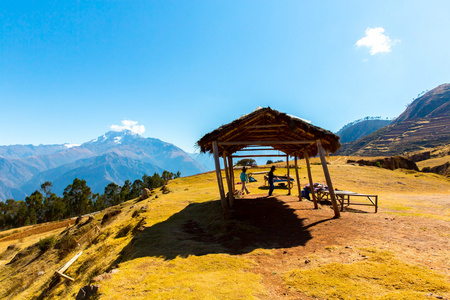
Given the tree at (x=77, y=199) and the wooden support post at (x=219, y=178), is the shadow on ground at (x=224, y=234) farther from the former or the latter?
the tree at (x=77, y=199)

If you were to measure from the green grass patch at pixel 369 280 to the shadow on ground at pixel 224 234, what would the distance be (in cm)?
241

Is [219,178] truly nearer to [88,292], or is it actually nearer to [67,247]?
[88,292]

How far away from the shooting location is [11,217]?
61594 mm

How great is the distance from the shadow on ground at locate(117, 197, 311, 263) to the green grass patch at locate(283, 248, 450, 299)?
2.41 meters

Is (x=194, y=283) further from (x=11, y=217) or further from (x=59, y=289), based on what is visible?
(x=11, y=217)

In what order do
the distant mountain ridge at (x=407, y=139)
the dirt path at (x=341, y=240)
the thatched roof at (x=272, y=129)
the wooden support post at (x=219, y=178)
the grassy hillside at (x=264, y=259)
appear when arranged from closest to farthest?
the grassy hillside at (x=264, y=259) → the dirt path at (x=341, y=240) → the wooden support post at (x=219, y=178) → the thatched roof at (x=272, y=129) → the distant mountain ridge at (x=407, y=139)

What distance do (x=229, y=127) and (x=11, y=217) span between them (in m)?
81.1

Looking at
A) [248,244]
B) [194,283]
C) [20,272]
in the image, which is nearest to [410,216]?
[248,244]

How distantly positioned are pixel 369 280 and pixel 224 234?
17.6ft

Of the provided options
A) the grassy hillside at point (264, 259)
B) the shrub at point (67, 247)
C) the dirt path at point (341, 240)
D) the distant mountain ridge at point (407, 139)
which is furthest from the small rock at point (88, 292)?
the distant mountain ridge at point (407, 139)

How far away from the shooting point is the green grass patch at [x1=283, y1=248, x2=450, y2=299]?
155 inches

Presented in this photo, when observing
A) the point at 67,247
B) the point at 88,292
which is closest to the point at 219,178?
the point at 88,292

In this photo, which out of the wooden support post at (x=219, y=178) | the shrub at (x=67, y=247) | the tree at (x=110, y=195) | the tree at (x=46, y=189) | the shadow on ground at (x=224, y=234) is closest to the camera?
the shadow on ground at (x=224, y=234)

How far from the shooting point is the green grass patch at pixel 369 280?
395cm
